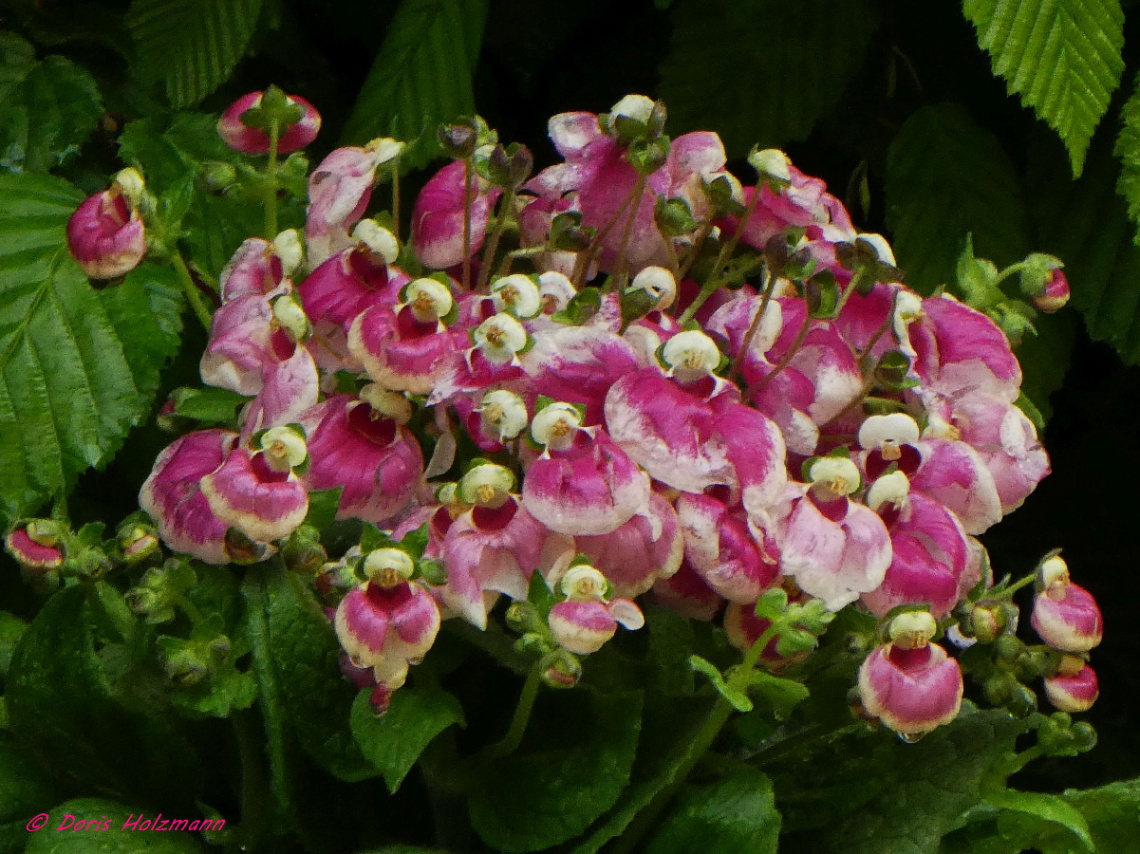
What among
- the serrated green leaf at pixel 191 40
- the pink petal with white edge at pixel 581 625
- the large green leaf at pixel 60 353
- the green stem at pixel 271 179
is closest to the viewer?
the pink petal with white edge at pixel 581 625

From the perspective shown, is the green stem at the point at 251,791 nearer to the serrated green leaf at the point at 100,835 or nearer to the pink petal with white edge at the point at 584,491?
the serrated green leaf at the point at 100,835

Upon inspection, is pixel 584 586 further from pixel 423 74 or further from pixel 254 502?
pixel 423 74

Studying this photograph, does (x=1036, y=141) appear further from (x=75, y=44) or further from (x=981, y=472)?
(x=75, y=44)

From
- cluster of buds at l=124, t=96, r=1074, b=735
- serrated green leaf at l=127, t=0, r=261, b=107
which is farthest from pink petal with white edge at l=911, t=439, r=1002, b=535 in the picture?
serrated green leaf at l=127, t=0, r=261, b=107

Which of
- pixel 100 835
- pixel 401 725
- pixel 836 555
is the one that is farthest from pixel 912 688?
pixel 100 835

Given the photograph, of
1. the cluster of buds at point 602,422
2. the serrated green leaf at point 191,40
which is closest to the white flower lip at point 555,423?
the cluster of buds at point 602,422

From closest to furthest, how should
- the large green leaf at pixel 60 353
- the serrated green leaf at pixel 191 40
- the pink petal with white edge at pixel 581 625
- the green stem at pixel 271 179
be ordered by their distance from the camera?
the pink petal with white edge at pixel 581 625, the green stem at pixel 271 179, the large green leaf at pixel 60 353, the serrated green leaf at pixel 191 40
